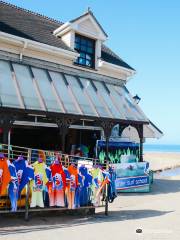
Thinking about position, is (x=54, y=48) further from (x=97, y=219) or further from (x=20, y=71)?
(x=97, y=219)

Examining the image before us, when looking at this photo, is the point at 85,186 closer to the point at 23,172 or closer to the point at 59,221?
the point at 59,221

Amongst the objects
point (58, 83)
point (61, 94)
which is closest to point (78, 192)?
point (61, 94)

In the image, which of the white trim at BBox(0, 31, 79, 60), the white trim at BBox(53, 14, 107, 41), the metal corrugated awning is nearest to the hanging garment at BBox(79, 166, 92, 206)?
the metal corrugated awning

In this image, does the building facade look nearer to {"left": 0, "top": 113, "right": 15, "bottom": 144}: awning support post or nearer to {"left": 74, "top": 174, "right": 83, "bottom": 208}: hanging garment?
{"left": 0, "top": 113, "right": 15, "bottom": 144}: awning support post

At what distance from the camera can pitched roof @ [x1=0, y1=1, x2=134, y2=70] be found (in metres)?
16.7

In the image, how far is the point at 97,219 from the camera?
1082 cm

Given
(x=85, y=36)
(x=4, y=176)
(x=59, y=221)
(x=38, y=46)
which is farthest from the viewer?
(x=85, y=36)

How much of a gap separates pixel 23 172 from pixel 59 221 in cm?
187

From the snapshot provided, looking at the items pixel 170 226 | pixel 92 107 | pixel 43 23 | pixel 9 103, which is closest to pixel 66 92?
pixel 92 107

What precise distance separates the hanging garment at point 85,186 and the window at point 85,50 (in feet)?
30.3

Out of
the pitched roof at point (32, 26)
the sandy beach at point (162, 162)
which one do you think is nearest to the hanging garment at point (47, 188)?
the pitched roof at point (32, 26)

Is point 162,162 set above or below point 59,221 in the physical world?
below

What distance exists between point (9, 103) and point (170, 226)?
7175mm

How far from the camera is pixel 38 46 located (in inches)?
653
